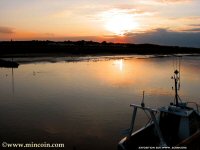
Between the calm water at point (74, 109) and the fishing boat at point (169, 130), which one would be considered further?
the calm water at point (74, 109)

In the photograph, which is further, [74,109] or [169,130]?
[74,109]

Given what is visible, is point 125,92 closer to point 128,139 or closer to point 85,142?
point 85,142

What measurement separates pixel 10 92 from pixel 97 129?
58.5 ft

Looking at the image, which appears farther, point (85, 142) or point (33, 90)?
point (33, 90)

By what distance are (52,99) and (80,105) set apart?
4.14m

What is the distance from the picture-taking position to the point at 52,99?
32.5 m

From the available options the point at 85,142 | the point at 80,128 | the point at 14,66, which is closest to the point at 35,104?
the point at 80,128

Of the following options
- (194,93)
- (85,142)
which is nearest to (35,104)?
(85,142)

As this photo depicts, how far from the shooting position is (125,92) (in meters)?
36.4

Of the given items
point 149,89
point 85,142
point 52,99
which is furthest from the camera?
point 149,89

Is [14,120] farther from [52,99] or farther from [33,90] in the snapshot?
[33,90]

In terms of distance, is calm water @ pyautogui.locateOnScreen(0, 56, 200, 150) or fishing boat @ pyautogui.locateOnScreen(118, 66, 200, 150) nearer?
fishing boat @ pyautogui.locateOnScreen(118, 66, 200, 150)

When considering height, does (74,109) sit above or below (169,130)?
below

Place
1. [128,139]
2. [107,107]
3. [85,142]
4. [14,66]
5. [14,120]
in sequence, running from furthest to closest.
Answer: [14,66] < [107,107] < [14,120] < [85,142] < [128,139]
